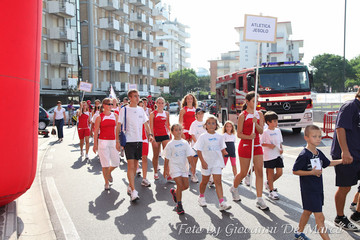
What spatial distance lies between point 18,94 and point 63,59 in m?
39.2

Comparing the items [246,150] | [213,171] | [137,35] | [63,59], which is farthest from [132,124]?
[137,35]

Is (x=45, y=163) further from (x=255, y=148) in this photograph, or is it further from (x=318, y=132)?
(x=318, y=132)

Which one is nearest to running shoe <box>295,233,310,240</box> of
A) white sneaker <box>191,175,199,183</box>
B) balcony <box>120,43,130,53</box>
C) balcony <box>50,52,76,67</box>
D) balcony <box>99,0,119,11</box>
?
white sneaker <box>191,175,199,183</box>

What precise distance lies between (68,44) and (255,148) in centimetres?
4175

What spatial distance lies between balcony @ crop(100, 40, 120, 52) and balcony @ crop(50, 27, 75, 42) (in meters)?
8.55

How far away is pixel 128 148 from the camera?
22.7 ft

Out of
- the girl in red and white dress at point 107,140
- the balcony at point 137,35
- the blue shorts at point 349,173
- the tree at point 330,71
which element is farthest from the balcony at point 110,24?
the blue shorts at point 349,173

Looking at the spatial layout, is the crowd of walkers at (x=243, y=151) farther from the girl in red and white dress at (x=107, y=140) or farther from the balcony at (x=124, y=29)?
the balcony at (x=124, y=29)

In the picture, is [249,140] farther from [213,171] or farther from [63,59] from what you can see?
[63,59]

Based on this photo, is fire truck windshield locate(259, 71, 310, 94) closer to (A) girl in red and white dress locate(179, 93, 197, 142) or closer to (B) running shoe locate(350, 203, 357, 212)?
(A) girl in red and white dress locate(179, 93, 197, 142)

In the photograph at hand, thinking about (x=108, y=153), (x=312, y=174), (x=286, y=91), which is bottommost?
(x=108, y=153)

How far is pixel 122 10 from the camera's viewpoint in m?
55.8

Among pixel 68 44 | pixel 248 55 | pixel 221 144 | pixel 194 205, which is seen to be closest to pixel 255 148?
pixel 221 144

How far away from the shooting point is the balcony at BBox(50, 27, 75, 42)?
41.2 meters
